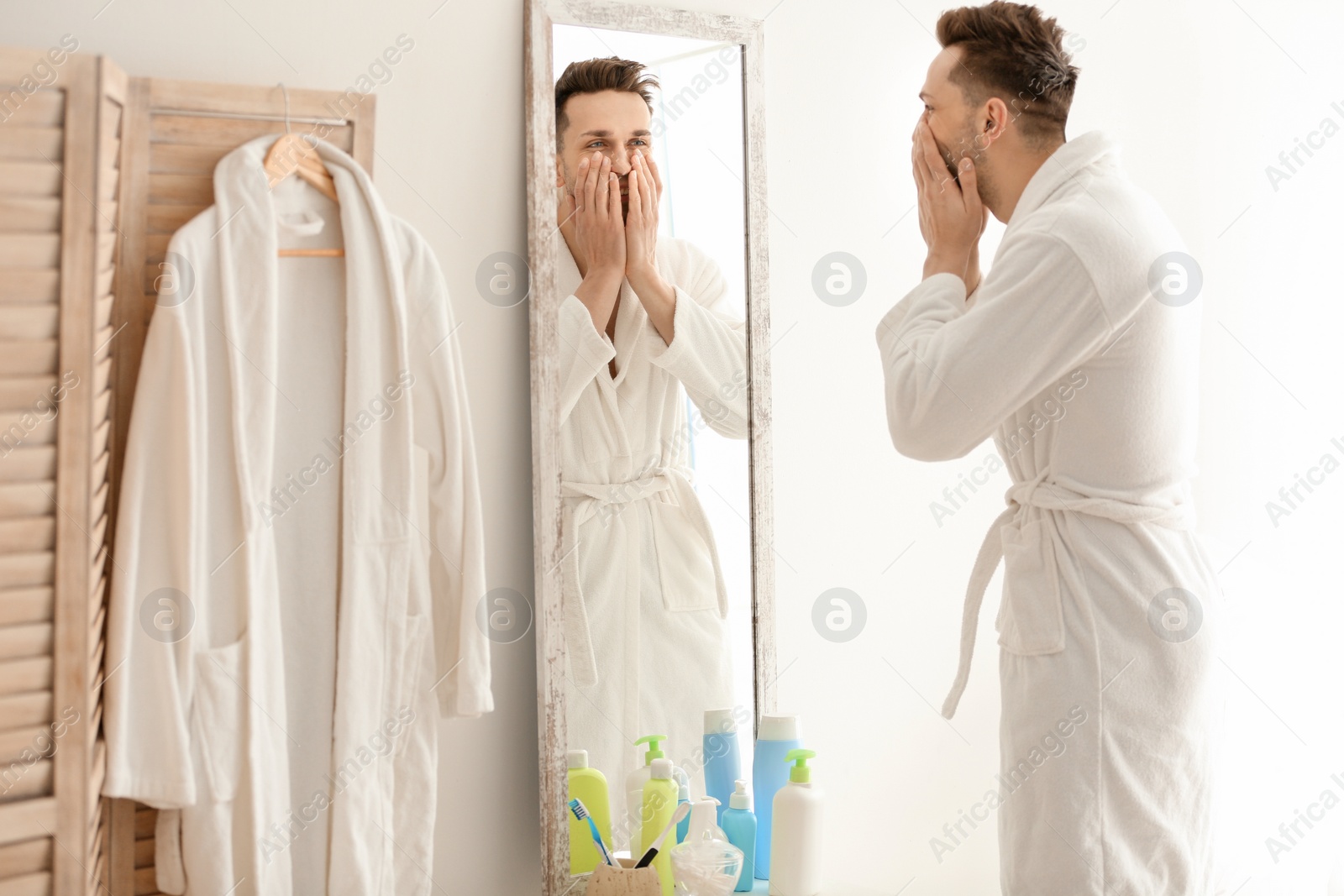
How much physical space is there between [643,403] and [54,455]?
0.89 m

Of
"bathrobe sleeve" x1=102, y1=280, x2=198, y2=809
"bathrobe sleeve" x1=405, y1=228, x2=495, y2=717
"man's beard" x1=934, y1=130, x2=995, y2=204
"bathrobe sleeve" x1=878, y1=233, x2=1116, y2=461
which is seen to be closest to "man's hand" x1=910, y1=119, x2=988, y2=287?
"man's beard" x1=934, y1=130, x2=995, y2=204

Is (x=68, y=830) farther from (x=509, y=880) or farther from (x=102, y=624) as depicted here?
(x=509, y=880)

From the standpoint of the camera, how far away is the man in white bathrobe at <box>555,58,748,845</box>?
1757mm

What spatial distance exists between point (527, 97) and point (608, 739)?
1.10m

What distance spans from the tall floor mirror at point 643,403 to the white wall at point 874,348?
0.07 metres

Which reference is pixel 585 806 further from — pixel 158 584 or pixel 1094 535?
pixel 1094 535

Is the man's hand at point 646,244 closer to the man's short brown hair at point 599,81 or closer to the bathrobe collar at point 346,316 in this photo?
the man's short brown hair at point 599,81

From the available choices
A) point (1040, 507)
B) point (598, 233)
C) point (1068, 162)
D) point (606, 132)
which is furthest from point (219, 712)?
point (1068, 162)

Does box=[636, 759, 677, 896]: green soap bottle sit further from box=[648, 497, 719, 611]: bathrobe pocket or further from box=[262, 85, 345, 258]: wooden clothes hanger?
box=[262, 85, 345, 258]: wooden clothes hanger

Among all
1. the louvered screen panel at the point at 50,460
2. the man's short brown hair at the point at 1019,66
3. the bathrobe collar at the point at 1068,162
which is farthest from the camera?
the man's short brown hair at the point at 1019,66

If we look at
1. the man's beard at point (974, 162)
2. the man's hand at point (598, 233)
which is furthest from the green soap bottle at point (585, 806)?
the man's beard at point (974, 162)

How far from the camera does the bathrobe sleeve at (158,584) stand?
54.1 inches

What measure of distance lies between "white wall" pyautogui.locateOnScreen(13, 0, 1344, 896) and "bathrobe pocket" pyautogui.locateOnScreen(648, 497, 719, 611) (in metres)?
0.21

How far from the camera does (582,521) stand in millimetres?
1758
